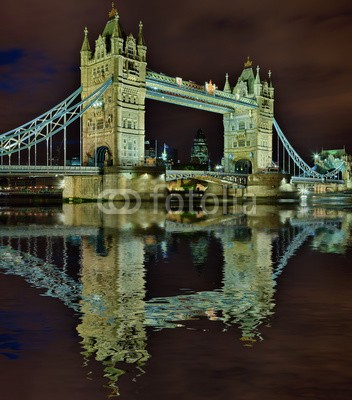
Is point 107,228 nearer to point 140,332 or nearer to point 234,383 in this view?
point 140,332

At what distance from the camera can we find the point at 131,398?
19.6ft

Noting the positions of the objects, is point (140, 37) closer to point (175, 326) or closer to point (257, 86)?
point (257, 86)

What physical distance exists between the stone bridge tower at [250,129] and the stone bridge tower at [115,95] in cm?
3136

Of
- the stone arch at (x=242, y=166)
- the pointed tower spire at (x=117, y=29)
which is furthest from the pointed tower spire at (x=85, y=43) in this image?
the stone arch at (x=242, y=166)

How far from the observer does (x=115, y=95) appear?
63062mm

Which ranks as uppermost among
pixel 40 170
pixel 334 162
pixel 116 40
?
pixel 116 40

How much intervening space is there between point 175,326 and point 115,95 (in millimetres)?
57165

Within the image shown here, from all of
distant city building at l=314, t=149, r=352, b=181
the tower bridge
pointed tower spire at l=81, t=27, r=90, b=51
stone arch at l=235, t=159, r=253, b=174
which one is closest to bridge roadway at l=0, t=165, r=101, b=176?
the tower bridge

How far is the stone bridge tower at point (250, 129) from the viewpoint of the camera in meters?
92.4

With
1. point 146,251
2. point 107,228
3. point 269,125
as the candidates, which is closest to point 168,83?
point 269,125

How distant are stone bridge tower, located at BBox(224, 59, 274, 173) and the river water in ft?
252

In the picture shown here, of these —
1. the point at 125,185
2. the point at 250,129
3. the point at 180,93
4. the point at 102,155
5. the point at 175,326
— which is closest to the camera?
the point at 175,326

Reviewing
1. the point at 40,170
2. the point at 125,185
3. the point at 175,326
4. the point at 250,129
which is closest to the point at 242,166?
the point at 250,129

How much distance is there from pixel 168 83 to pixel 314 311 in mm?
62135
